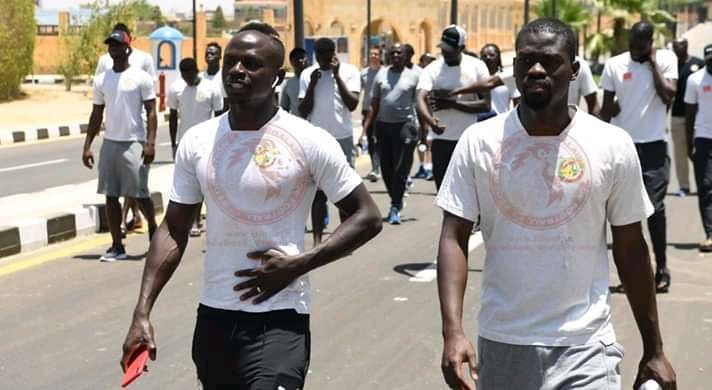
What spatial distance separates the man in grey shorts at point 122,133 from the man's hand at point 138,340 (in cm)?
655

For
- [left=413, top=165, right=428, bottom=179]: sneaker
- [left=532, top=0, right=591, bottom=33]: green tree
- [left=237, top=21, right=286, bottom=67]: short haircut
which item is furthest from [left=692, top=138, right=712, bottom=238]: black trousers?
[left=532, top=0, right=591, bottom=33]: green tree

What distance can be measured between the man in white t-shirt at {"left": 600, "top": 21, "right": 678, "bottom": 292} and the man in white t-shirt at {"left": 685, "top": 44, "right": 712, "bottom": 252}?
7.03ft

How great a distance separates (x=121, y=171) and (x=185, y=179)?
6.64m

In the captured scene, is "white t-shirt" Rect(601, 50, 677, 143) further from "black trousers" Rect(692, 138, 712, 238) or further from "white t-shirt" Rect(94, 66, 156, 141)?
"white t-shirt" Rect(94, 66, 156, 141)

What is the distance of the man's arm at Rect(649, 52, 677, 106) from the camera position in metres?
9.34

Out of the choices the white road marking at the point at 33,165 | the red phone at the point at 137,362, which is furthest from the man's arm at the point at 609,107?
the white road marking at the point at 33,165

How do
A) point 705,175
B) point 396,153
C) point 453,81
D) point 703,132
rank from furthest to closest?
point 396,153, point 703,132, point 705,175, point 453,81

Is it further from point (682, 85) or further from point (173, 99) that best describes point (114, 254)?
point (682, 85)

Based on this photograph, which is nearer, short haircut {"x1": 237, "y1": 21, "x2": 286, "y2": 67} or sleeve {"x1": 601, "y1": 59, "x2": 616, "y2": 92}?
short haircut {"x1": 237, "y1": 21, "x2": 286, "y2": 67}

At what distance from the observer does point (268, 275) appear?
4461 mm

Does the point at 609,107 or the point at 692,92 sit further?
the point at 692,92

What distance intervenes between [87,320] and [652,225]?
12.6ft

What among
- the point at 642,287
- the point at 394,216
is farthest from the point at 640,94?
the point at 642,287

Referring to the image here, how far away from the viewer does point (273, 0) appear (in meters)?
90.1
